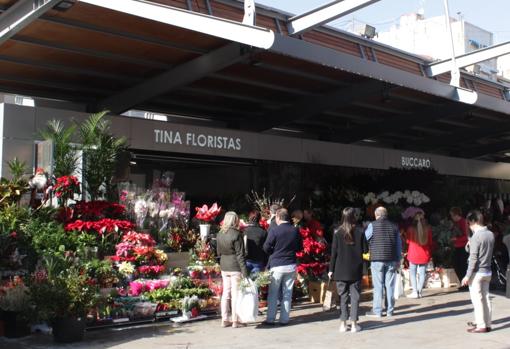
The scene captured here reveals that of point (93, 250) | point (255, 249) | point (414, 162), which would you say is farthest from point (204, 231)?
point (414, 162)

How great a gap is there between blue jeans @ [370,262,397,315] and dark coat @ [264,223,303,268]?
1.50 m

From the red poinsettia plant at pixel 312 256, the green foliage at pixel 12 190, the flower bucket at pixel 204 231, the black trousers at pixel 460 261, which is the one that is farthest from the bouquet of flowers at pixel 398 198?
the green foliage at pixel 12 190

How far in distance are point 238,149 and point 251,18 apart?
18.0 ft

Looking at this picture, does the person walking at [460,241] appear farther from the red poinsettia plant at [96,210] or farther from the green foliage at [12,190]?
the green foliage at [12,190]

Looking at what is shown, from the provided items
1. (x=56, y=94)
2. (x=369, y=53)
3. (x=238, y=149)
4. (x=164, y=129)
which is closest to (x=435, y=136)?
(x=369, y=53)

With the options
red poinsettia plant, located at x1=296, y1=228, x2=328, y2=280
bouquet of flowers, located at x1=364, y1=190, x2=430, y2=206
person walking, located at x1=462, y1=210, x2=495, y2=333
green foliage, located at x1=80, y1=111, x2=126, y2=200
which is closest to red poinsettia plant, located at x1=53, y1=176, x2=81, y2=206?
green foliage, located at x1=80, y1=111, x2=126, y2=200

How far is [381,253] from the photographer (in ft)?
33.5

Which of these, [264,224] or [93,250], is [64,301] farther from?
[264,224]

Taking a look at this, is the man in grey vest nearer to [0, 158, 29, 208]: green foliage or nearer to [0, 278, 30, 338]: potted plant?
[0, 278, 30, 338]: potted plant

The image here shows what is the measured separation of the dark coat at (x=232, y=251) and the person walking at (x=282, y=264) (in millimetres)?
589

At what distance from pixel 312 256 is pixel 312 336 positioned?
11.1 ft

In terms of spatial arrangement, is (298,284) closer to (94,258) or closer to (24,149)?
(94,258)

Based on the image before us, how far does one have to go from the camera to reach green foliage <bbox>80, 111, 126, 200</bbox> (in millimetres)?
11844

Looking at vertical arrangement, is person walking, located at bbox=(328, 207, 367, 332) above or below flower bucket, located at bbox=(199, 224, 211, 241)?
below
